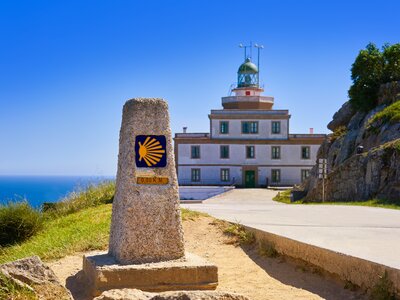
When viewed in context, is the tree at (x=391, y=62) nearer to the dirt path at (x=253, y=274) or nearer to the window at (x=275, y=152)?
the window at (x=275, y=152)

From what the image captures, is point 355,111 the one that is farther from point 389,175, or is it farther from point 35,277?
point 35,277

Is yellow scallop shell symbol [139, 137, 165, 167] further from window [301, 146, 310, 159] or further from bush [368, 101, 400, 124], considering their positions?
window [301, 146, 310, 159]

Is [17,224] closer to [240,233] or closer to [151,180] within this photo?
[240,233]

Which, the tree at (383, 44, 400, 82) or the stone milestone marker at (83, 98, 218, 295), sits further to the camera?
the tree at (383, 44, 400, 82)

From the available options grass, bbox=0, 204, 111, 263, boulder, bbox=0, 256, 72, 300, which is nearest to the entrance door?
grass, bbox=0, 204, 111, 263

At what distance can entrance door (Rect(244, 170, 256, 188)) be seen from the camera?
5478 centimetres

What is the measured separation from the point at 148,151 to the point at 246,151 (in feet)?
160

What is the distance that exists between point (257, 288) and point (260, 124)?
1931 inches

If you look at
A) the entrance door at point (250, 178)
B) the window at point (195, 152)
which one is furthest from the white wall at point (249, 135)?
the entrance door at point (250, 178)

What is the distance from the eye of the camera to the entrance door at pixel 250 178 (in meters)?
54.8

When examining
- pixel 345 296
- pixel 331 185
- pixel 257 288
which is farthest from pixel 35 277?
pixel 331 185

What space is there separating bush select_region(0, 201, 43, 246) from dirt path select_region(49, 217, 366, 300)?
15.1 ft

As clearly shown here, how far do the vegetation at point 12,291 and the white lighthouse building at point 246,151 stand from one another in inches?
1947

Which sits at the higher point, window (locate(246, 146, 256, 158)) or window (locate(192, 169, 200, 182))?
window (locate(246, 146, 256, 158))
